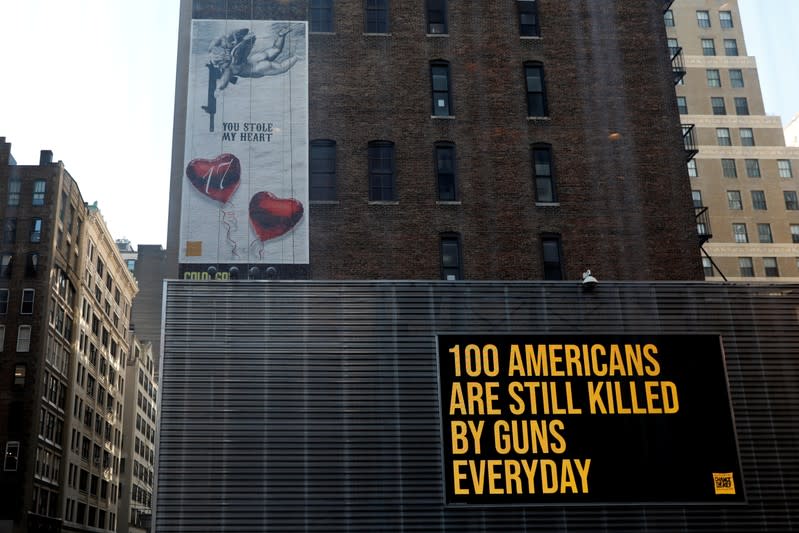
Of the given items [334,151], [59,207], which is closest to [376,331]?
[334,151]

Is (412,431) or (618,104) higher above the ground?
(618,104)

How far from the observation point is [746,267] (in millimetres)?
79938

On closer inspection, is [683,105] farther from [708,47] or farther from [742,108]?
[708,47]

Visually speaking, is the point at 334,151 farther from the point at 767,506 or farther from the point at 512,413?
the point at 767,506

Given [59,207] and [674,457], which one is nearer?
[674,457]

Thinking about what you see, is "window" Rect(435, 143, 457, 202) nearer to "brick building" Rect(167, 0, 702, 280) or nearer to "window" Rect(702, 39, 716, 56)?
"brick building" Rect(167, 0, 702, 280)

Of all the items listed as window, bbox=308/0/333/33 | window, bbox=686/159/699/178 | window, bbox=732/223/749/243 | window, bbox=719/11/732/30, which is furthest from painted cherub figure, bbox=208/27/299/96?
window, bbox=719/11/732/30

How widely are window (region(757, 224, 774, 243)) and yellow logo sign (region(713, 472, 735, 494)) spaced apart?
6095 centimetres

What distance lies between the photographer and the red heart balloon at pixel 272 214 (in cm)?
3528

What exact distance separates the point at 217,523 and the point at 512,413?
8761mm

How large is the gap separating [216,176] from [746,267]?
58044mm

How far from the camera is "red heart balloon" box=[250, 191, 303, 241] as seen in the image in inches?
1389

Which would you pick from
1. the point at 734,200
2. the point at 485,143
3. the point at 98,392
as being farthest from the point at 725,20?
the point at 98,392

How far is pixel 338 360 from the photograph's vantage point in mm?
26703
